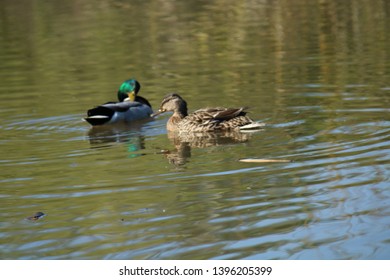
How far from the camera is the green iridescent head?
14867 mm

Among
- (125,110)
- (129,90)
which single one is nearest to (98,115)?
(125,110)

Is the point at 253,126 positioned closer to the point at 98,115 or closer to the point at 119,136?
the point at 119,136

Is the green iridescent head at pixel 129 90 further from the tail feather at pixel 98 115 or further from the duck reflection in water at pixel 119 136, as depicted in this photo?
the tail feather at pixel 98 115

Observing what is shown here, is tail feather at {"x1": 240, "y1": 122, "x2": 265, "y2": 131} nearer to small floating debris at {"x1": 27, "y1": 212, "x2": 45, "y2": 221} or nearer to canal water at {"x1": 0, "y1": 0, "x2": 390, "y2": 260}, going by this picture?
canal water at {"x1": 0, "y1": 0, "x2": 390, "y2": 260}

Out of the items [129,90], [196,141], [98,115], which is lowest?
[196,141]

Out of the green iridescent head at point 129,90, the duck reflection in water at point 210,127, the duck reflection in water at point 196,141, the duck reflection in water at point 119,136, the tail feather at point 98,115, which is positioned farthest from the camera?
the green iridescent head at point 129,90

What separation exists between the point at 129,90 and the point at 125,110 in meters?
1.03

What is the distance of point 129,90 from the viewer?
1494cm

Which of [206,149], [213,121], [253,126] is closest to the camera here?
[206,149]

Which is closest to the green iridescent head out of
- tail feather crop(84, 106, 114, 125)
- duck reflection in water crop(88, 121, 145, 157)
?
duck reflection in water crop(88, 121, 145, 157)

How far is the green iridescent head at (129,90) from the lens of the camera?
14867 millimetres

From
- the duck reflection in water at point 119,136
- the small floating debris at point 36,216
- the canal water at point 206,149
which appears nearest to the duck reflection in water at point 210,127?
the canal water at point 206,149

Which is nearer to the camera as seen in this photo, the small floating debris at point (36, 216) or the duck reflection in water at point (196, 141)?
the small floating debris at point (36, 216)
